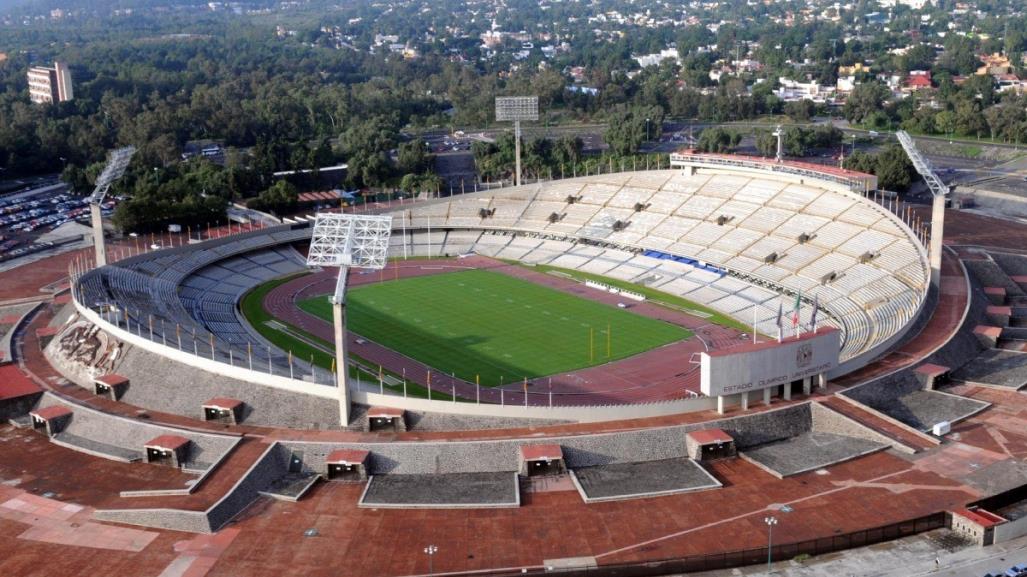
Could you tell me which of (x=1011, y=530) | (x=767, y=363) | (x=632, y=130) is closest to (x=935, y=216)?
(x=767, y=363)

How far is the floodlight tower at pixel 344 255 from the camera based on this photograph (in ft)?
146

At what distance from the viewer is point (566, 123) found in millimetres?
159750

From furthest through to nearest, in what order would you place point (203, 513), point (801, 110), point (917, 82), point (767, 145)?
1. point (917, 82)
2. point (801, 110)
3. point (767, 145)
4. point (203, 513)

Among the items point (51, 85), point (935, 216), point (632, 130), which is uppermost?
point (51, 85)

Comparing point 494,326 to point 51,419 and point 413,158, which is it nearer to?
point 51,419

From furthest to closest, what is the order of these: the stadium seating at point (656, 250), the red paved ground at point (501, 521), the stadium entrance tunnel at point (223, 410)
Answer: the stadium seating at point (656, 250) < the stadium entrance tunnel at point (223, 410) < the red paved ground at point (501, 521)

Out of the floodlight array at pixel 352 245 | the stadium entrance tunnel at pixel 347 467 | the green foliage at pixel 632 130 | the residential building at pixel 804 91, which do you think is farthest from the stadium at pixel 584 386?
the residential building at pixel 804 91

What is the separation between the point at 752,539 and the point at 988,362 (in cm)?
2361

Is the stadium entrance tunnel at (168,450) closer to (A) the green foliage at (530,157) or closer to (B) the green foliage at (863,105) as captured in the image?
(A) the green foliage at (530,157)

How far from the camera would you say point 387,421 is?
1759 inches

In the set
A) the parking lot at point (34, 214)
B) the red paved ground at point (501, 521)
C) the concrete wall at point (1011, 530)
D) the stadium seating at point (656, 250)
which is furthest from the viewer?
the parking lot at point (34, 214)

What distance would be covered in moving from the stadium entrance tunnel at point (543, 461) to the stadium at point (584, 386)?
10 cm

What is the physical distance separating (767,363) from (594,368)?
51.7 feet

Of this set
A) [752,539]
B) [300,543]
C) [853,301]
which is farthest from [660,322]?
[300,543]
